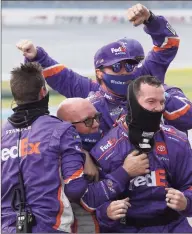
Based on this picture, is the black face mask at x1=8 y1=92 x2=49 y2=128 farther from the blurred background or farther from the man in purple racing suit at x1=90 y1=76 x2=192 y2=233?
the blurred background

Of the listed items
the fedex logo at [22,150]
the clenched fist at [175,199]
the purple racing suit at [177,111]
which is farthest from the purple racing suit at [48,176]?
the purple racing suit at [177,111]

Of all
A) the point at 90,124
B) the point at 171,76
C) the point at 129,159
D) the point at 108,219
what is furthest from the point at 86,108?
the point at 171,76

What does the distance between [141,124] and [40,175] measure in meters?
0.53

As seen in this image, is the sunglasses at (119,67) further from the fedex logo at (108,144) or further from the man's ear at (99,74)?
the fedex logo at (108,144)

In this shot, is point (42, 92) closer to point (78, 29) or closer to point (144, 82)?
point (144, 82)

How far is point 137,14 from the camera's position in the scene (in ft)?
10.4

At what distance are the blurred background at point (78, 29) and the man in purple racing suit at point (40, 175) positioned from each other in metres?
5.79

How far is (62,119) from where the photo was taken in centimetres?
305

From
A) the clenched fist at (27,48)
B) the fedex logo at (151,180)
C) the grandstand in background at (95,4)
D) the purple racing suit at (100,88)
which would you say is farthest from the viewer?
the grandstand in background at (95,4)

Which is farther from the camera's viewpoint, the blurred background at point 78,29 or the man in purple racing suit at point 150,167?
the blurred background at point 78,29

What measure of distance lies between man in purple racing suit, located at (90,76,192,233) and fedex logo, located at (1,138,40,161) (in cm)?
38

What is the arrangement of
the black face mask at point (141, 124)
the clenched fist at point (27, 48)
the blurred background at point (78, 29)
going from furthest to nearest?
the blurred background at point (78, 29), the clenched fist at point (27, 48), the black face mask at point (141, 124)

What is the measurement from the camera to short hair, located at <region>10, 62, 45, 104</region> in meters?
2.78

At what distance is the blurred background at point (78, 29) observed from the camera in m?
8.69
